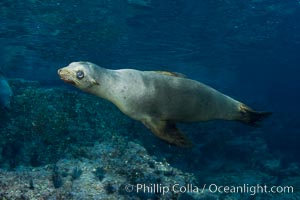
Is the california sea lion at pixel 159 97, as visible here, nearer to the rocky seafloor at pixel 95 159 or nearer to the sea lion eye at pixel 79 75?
the sea lion eye at pixel 79 75

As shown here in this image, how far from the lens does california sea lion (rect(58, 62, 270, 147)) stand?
3.63 metres

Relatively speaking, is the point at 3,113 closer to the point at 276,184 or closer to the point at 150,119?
the point at 150,119

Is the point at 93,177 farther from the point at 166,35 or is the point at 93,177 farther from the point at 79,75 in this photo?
the point at 166,35

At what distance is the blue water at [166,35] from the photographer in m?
19.5

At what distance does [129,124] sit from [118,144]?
2.17 metres

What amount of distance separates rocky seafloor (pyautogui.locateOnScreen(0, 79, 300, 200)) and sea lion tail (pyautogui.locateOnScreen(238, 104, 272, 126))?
3.89 metres

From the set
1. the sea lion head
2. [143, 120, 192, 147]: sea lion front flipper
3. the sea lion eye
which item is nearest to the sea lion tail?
[143, 120, 192, 147]: sea lion front flipper

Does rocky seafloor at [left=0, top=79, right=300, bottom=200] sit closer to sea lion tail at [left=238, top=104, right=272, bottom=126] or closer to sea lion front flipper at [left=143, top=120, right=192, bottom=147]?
sea lion front flipper at [left=143, top=120, right=192, bottom=147]

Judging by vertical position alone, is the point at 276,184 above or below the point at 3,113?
below

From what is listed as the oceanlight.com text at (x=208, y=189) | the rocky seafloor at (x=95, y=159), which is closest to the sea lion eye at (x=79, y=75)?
the rocky seafloor at (x=95, y=159)

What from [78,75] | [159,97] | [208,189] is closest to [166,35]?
[208,189]

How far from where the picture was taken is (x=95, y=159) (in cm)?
880

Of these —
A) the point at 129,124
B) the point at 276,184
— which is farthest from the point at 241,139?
the point at 129,124

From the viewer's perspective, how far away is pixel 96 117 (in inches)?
452
